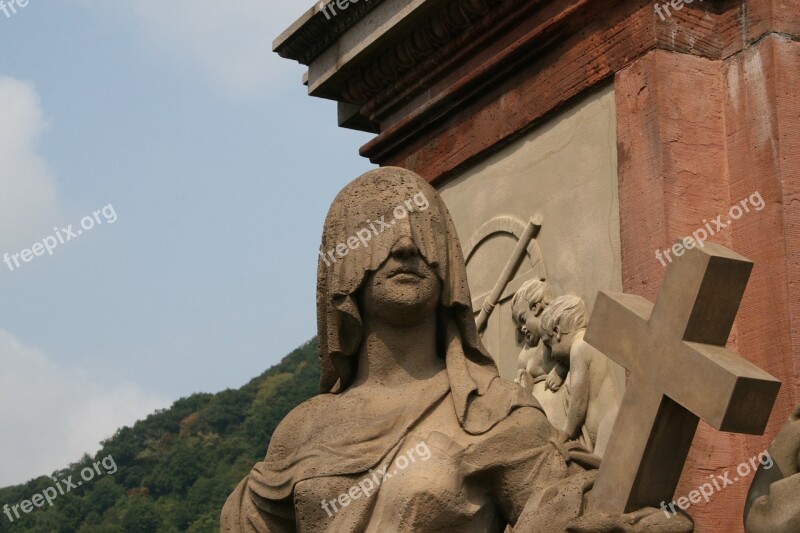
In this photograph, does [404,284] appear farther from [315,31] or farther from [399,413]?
[315,31]

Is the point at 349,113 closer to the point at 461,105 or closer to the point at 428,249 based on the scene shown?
the point at 461,105

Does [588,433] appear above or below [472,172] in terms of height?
below

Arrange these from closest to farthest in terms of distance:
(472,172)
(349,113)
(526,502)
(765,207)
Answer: (526,502)
(765,207)
(472,172)
(349,113)

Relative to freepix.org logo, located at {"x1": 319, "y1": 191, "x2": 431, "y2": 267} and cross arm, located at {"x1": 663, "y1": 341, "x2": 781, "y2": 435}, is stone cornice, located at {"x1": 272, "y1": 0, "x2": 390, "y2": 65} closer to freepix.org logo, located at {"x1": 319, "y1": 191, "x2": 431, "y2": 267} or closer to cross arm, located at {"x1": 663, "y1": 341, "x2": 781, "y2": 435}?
freepix.org logo, located at {"x1": 319, "y1": 191, "x2": 431, "y2": 267}

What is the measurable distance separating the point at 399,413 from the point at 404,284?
1.82ft

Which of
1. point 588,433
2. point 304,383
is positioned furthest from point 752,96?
point 304,383

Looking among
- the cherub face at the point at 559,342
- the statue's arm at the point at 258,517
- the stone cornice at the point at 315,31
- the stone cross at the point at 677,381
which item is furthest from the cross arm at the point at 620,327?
the stone cornice at the point at 315,31

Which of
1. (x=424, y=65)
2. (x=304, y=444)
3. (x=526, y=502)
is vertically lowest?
(x=526, y=502)

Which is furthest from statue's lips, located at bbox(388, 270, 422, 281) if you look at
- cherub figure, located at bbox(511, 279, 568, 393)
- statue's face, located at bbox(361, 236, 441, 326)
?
cherub figure, located at bbox(511, 279, 568, 393)

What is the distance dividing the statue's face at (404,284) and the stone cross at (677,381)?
115 cm

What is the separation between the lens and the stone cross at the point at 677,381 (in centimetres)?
640

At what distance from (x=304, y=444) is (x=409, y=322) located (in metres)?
0.70

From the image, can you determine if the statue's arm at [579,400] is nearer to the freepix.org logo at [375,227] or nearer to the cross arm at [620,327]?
the freepix.org logo at [375,227]

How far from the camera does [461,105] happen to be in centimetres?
1139
